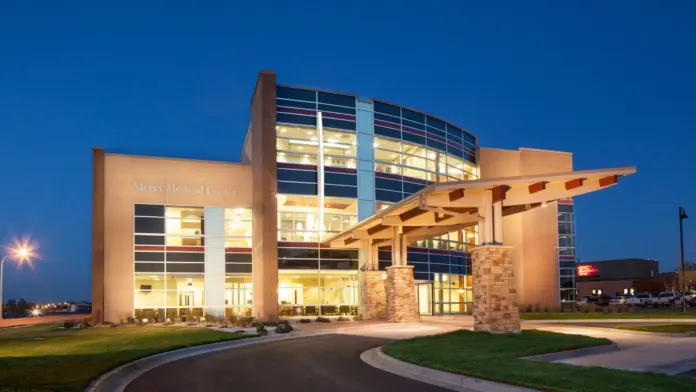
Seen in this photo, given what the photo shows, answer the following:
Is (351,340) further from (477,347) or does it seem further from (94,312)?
(94,312)

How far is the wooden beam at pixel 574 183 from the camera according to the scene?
24.2 metres

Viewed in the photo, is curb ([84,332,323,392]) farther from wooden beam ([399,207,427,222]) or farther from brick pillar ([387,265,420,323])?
wooden beam ([399,207,427,222])

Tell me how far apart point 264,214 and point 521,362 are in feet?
95.5

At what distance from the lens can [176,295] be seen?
1651 inches

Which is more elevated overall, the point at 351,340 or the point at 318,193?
the point at 318,193

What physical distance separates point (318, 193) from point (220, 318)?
11.0m

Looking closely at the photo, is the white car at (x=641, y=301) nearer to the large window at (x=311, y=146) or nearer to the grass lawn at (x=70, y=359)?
the large window at (x=311, y=146)

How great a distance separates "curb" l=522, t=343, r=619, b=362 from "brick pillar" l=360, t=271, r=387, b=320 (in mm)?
22501

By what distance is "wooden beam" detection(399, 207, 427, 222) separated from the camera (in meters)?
29.9

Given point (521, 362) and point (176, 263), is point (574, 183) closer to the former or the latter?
point (521, 362)

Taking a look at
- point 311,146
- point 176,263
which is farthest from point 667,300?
point 176,263

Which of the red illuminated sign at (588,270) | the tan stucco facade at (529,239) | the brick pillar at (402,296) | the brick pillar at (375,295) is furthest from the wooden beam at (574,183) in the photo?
the red illuminated sign at (588,270)

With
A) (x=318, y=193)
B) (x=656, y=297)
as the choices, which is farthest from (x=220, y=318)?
(x=656, y=297)

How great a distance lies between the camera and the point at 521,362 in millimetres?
13977
